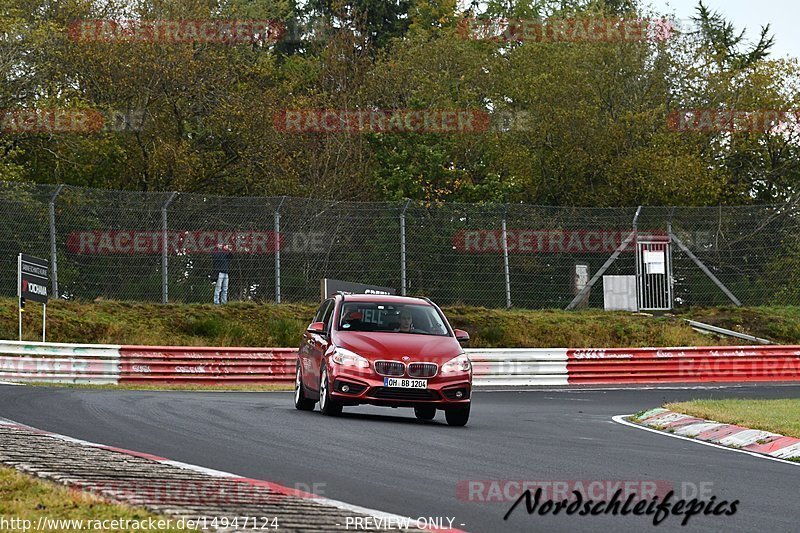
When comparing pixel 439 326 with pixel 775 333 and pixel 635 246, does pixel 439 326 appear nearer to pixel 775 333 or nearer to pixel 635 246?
pixel 635 246

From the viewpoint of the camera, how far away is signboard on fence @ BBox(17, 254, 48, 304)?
81.8 ft

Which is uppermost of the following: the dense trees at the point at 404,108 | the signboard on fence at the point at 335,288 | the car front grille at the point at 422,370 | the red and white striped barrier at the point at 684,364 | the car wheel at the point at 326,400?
the dense trees at the point at 404,108

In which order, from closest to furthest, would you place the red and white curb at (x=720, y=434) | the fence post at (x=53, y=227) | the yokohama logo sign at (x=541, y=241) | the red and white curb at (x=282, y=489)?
1. the red and white curb at (x=282, y=489)
2. the red and white curb at (x=720, y=434)
3. the fence post at (x=53, y=227)
4. the yokohama logo sign at (x=541, y=241)

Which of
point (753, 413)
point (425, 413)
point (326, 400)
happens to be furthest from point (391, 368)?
point (753, 413)

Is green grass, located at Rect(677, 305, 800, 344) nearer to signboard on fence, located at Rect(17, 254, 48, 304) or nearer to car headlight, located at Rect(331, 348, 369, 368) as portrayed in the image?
signboard on fence, located at Rect(17, 254, 48, 304)

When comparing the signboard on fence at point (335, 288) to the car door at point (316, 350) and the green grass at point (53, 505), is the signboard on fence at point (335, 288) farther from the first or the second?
the green grass at point (53, 505)

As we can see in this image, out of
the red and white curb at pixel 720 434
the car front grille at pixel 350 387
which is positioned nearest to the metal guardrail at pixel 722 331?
the red and white curb at pixel 720 434

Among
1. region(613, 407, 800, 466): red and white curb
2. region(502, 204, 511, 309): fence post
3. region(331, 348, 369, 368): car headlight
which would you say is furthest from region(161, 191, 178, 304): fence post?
region(331, 348, 369, 368): car headlight

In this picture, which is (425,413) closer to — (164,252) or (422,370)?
(422,370)

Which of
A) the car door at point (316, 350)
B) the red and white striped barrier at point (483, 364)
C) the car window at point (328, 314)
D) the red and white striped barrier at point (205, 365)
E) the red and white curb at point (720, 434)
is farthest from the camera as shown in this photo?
the red and white striped barrier at point (205, 365)

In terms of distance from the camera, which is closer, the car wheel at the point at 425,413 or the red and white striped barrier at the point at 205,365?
the car wheel at the point at 425,413

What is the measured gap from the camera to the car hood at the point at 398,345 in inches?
611

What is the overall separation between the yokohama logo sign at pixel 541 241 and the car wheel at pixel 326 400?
1445 centimetres

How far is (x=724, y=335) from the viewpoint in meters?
33.5
